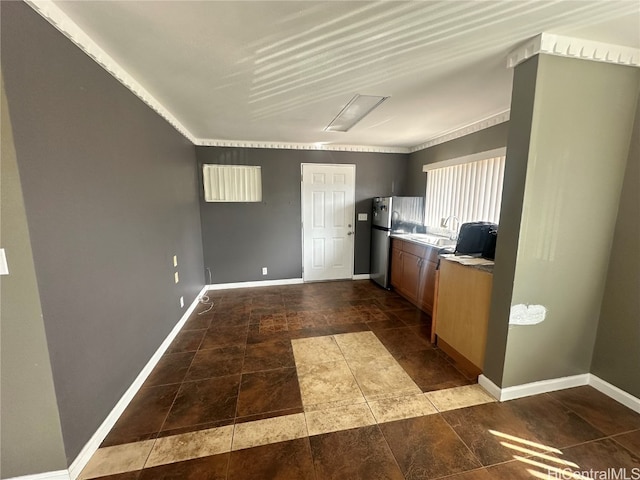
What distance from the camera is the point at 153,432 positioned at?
1613 millimetres

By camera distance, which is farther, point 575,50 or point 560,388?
point 560,388

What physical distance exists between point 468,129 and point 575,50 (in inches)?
68.3

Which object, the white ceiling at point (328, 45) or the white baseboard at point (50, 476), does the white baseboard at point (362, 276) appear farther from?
the white baseboard at point (50, 476)

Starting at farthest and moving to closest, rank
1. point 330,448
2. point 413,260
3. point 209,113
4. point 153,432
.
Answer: point 413,260
point 209,113
point 153,432
point 330,448

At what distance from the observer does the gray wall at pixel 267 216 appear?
4121 millimetres

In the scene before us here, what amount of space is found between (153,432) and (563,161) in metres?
3.10

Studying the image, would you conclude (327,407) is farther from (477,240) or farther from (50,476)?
(477,240)

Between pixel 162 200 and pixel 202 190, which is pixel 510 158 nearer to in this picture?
pixel 162 200

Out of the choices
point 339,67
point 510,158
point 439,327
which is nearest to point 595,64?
point 510,158

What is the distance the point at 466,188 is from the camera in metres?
3.39

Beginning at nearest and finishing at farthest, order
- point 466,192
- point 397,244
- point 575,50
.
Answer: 1. point 575,50
2. point 466,192
3. point 397,244

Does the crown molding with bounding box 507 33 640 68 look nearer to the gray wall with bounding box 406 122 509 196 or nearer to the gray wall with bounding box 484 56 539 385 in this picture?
the gray wall with bounding box 484 56 539 385

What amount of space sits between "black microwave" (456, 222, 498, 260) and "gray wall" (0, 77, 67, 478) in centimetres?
291

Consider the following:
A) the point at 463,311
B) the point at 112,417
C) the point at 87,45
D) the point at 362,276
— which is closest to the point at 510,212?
the point at 463,311
